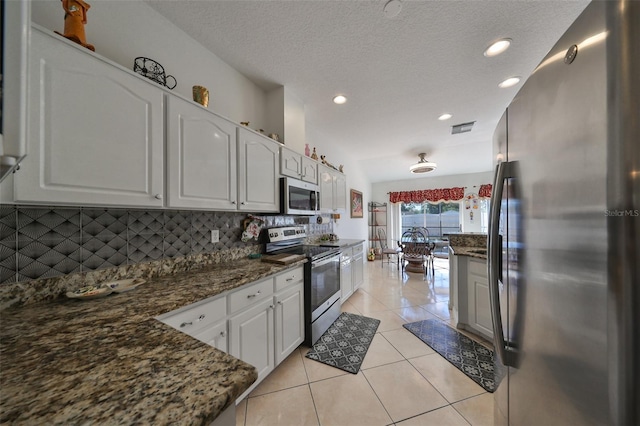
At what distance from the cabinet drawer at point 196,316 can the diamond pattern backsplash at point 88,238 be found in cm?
62

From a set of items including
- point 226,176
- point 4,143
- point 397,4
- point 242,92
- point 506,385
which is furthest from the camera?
point 242,92

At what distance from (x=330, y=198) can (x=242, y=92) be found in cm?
178

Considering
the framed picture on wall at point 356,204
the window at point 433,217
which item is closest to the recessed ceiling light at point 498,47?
the framed picture on wall at point 356,204

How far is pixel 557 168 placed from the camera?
57cm

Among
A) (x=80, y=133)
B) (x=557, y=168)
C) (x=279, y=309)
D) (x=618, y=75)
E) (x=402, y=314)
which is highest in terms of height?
(x=80, y=133)

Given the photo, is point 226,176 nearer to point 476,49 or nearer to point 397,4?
point 397,4

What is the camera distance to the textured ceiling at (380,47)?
1.50m

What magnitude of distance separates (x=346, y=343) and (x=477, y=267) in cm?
153

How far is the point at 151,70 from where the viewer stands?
1.51 m

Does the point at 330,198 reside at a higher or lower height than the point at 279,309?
higher

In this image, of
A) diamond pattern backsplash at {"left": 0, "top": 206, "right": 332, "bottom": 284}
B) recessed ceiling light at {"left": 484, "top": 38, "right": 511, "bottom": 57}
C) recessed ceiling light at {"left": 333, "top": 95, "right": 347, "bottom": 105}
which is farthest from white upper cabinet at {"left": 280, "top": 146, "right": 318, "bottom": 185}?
recessed ceiling light at {"left": 484, "top": 38, "right": 511, "bottom": 57}

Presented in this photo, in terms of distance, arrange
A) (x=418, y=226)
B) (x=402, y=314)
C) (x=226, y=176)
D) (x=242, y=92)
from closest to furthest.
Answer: (x=226, y=176) → (x=242, y=92) → (x=402, y=314) → (x=418, y=226)

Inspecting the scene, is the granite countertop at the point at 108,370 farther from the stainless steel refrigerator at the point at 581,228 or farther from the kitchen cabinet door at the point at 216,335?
the stainless steel refrigerator at the point at 581,228

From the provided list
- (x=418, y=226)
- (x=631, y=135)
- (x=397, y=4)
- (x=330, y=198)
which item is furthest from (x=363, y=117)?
(x=418, y=226)
